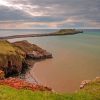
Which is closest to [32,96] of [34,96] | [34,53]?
[34,96]

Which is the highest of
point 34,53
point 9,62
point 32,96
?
point 32,96

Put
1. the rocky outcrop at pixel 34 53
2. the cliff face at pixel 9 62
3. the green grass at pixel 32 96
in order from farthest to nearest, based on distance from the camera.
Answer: the rocky outcrop at pixel 34 53, the cliff face at pixel 9 62, the green grass at pixel 32 96

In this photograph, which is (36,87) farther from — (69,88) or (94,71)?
(94,71)

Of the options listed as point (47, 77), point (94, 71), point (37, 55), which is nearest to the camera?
point (47, 77)

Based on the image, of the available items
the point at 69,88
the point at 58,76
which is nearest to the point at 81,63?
the point at 58,76

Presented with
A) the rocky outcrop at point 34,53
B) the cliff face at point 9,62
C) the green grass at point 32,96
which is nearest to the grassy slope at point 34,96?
the green grass at point 32,96

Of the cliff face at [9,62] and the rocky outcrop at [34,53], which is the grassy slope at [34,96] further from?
the rocky outcrop at [34,53]

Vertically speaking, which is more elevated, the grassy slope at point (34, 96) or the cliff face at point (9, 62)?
the grassy slope at point (34, 96)

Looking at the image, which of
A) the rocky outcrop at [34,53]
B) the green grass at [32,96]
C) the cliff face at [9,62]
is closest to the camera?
the green grass at [32,96]

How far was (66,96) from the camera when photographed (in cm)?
1823

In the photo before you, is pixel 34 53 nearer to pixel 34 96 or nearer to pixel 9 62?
pixel 9 62

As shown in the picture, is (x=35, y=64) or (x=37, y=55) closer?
(x=35, y=64)

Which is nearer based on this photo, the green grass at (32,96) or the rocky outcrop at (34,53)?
the green grass at (32,96)

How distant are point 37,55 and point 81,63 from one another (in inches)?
513
